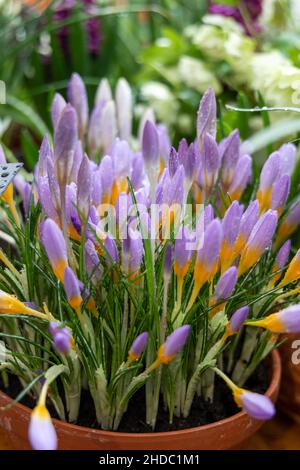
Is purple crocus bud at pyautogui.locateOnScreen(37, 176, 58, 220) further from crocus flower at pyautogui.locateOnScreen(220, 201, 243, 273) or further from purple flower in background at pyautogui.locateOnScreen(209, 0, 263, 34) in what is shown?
purple flower in background at pyautogui.locateOnScreen(209, 0, 263, 34)

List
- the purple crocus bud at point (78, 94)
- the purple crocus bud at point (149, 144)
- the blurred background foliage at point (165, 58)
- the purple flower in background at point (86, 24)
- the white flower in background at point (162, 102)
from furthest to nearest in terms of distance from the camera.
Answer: the purple flower in background at point (86, 24) < the white flower in background at point (162, 102) < the blurred background foliage at point (165, 58) < the purple crocus bud at point (78, 94) < the purple crocus bud at point (149, 144)

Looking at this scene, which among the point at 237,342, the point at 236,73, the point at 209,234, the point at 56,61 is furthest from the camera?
the point at 56,61

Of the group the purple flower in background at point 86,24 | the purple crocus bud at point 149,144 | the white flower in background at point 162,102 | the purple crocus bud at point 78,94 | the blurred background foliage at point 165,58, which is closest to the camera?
the purple crocus bud at point 149,144

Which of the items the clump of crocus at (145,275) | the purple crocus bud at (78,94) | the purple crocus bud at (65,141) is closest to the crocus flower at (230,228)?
the clump of crocus at (145,275)

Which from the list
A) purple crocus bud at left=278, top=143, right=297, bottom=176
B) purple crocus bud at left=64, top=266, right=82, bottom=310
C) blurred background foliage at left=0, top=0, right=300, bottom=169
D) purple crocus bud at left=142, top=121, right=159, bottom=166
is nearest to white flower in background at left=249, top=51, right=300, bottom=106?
blurred background foliage at left=0, top=0, right=300, bottom=169

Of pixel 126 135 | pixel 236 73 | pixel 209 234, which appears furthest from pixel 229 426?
pixel 236 73

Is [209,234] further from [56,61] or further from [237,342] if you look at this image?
[56,61]

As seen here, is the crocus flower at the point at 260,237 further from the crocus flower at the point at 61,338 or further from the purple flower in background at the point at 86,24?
the purple flower in background at the point at 86,24
